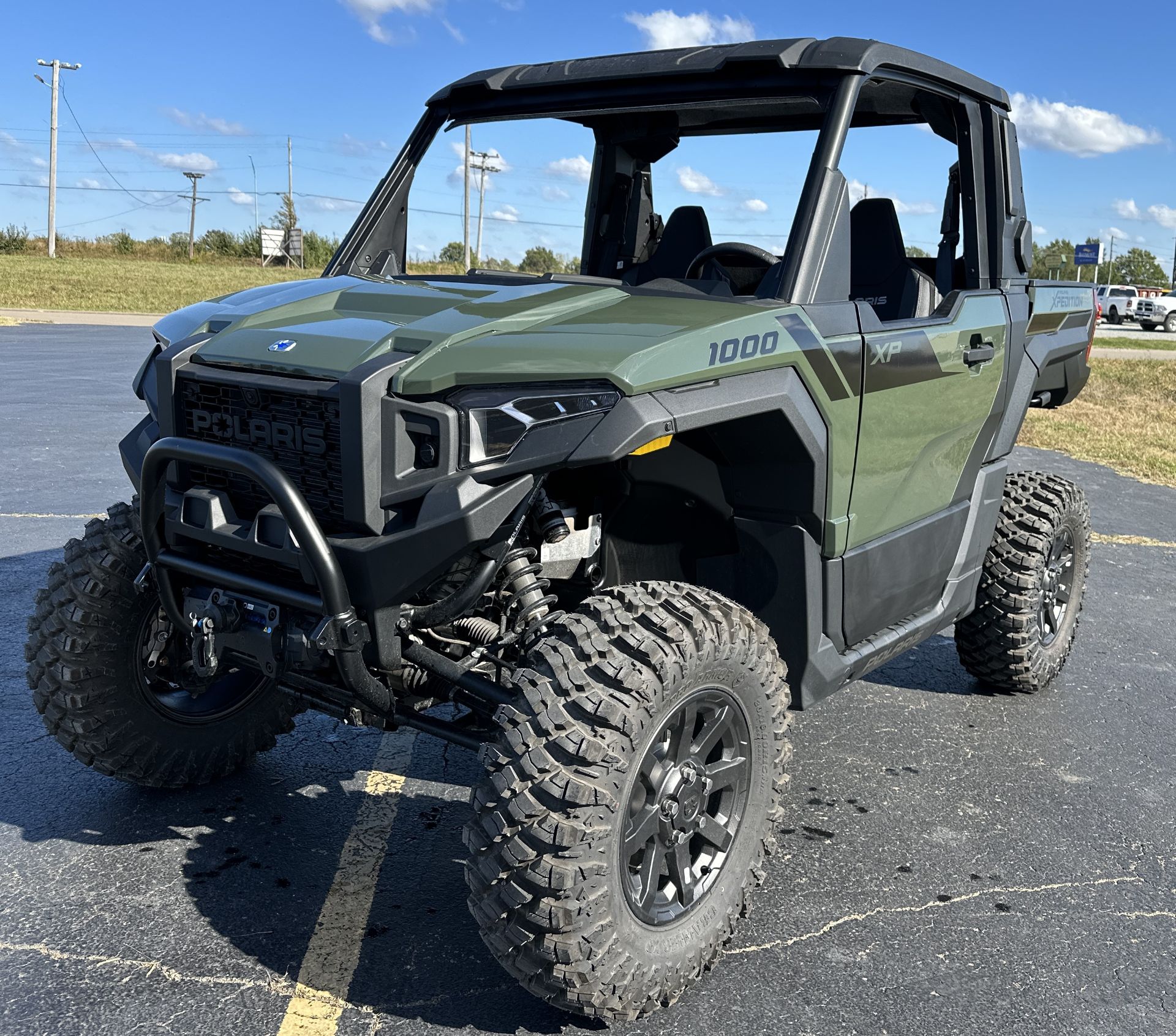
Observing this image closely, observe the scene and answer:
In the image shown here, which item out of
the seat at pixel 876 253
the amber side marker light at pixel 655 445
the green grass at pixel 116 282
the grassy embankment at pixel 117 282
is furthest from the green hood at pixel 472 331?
the green grass at pixel 116 282

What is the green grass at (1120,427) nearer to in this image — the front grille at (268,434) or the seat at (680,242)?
the seat at (680,242)

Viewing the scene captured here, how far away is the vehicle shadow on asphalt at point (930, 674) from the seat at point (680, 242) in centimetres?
191

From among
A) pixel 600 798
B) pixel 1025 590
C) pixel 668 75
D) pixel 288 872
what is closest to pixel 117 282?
pixel 1025 590

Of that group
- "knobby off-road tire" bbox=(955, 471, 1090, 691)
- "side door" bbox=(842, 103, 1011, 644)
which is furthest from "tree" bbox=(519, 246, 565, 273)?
→ "knobby off-road tire" bbox=(955, 471, 1090, 691)

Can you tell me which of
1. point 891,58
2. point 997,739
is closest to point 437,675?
point 891,58

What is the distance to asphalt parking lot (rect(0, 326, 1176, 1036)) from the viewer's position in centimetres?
287

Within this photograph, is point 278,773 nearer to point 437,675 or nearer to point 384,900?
point 384,900

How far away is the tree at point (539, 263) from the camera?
3.99 m

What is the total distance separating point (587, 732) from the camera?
2.65 m

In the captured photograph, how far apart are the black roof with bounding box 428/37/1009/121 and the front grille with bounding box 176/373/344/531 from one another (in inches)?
62.7

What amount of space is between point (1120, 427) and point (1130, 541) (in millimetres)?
6778

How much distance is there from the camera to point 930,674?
5.47m

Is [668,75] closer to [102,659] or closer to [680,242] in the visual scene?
[680,242]

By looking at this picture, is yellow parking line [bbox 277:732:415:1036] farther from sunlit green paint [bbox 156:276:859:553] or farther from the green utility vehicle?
sunlit green paint [bbox 156:276:859:553]
